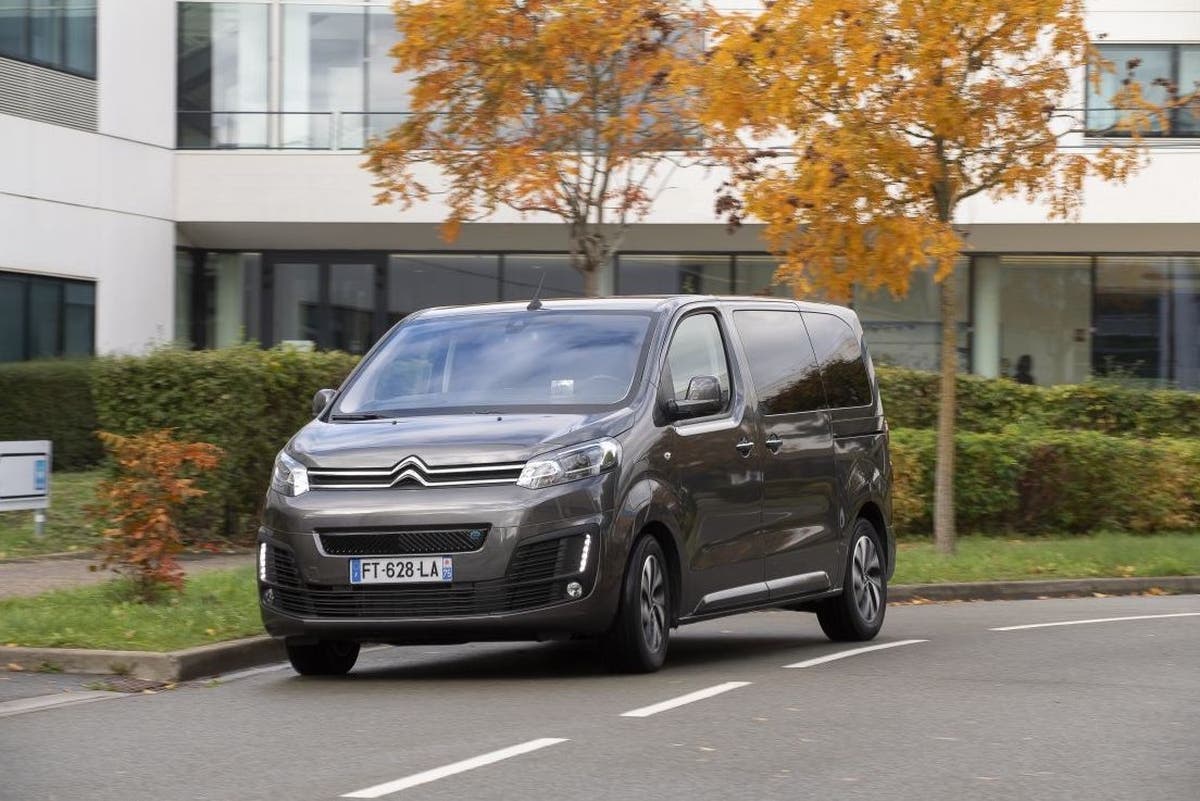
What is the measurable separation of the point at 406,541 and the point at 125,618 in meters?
2.61

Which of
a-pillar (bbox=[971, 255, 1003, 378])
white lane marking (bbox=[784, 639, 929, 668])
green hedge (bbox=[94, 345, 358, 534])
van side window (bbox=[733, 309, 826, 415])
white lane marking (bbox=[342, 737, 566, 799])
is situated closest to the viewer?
white lane marking (bbox=[342, 737, 566, 799])

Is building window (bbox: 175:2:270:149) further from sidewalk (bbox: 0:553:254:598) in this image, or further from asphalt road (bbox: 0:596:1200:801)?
asphalt road (bbox: 0:596:1200:801)

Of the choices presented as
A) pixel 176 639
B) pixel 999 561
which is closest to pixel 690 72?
pixel 999 561

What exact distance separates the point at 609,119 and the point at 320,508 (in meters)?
12.4

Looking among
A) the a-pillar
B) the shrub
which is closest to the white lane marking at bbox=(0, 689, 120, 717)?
the shrub

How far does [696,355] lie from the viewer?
1170 cm

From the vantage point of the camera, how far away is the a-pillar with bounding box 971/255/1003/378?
37.5 m

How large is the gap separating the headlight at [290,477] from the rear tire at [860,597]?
378cm

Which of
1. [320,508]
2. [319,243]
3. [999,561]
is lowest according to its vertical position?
[999,561]

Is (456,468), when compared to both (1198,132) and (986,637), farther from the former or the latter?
(1198,132)

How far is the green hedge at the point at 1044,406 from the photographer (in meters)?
25.4

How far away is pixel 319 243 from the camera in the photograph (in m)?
36.3

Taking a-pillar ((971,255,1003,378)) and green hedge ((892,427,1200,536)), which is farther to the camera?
a-pillar ((971,255,1003,378))

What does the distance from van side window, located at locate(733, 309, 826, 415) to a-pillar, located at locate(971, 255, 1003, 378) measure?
→ 24.9 meters
